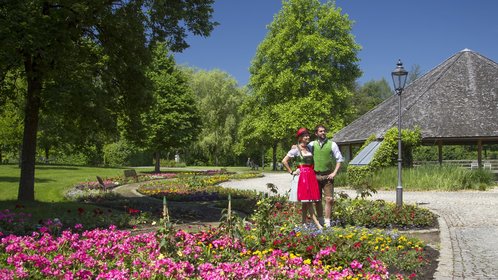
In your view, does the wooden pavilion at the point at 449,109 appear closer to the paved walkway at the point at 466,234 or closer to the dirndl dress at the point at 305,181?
the paved walkway at the point at 466,234

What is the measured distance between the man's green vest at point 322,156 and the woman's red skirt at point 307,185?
51 centimetres

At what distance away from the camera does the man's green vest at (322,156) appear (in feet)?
29.4

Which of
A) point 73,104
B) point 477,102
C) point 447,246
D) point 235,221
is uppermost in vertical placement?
point 477,102

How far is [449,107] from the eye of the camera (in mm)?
25562

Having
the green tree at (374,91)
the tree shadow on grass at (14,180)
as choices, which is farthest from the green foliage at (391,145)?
the green tree at (374,91)

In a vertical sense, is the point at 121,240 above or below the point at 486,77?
below

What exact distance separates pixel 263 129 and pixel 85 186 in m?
19.6

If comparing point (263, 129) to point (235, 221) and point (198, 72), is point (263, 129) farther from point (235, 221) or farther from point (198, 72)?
point (235, 221)

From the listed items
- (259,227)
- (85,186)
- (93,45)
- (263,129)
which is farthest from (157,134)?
(259,227)

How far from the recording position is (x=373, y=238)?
7.63m

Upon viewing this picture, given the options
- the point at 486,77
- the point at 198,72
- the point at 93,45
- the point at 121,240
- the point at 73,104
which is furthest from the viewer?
the point at 198,72

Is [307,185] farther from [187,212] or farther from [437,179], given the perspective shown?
[437,179]

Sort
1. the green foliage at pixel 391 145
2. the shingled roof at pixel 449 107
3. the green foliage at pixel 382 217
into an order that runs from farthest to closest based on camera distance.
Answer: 1. the shingled roof at pixel 449 107
2. the green foliage at pixel 391 145
3. the green foliage at pixel 382 217

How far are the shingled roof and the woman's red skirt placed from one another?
16.8m
